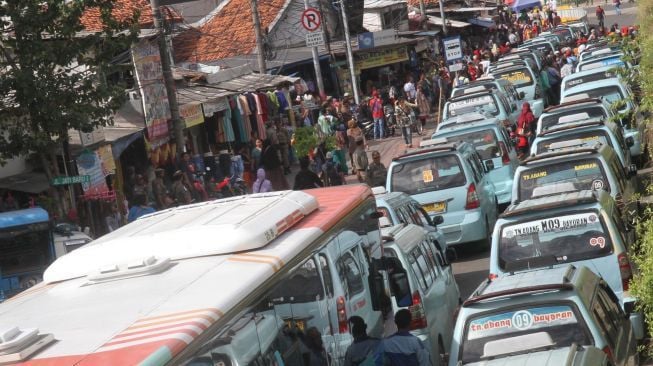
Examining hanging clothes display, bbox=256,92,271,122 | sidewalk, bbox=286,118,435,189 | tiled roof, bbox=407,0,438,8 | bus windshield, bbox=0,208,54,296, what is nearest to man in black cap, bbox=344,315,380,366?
bus windshield, bbox=0,208,54,296

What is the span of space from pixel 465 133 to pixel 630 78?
16.0ft

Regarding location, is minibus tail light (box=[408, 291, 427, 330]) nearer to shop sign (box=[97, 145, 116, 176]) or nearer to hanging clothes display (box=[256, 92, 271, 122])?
shop sign (box=[97, 145, 116, 176])

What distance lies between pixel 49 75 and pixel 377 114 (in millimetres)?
21817

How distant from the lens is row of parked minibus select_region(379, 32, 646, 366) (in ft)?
31.0

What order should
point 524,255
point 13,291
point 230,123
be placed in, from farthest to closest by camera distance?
1. point 230,123
2. point 13,291
3. point 524,255

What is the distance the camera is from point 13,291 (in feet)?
55.1

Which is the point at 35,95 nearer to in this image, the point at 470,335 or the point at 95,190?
the point at 95,190

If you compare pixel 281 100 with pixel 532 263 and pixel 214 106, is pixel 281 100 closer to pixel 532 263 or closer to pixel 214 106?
pixel 214 106

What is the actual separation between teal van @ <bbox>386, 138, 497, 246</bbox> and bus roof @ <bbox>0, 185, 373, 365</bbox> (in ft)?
29.4

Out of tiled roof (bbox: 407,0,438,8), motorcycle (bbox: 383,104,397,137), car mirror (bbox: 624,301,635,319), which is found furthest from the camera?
tiled roof (bbox: 407,0,438,8)

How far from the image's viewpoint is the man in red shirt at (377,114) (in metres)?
39.7

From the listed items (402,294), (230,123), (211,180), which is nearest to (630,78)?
(402,294)

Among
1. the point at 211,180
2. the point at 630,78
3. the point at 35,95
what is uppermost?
the point at 35,95

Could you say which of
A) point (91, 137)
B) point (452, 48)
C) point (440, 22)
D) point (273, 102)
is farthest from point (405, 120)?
point (440, 22)
